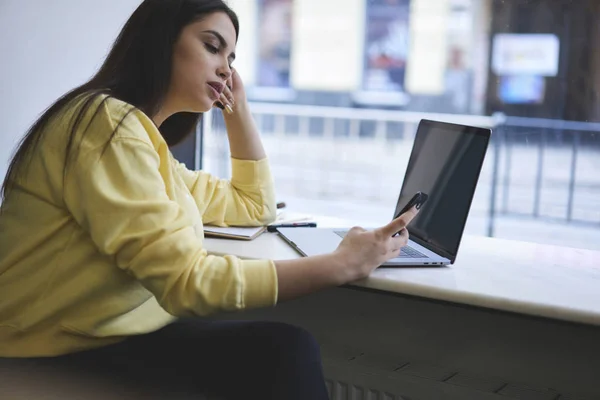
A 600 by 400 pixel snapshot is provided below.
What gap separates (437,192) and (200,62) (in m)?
0.48

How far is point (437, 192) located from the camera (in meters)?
1.32

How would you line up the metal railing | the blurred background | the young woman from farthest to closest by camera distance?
the metal railing
the blurred background
the young woman

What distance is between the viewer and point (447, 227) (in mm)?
1265

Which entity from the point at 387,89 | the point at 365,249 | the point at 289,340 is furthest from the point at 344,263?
the point at 387,89

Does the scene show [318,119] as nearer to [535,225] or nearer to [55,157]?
[535,225]

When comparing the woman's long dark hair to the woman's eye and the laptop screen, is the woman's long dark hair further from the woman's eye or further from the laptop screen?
the laptop screen

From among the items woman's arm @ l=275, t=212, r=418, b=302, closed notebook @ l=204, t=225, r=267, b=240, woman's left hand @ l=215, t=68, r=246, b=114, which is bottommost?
closed notebook @ l=204, t=225, r=267, b=240

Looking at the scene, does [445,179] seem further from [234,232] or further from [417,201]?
[234,232]

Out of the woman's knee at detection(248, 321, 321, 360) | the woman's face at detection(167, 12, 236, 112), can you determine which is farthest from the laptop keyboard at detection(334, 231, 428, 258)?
the woman's face at detection(167, 12, 236, 112)

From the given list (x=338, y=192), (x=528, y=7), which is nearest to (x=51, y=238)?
(x=528, y=7)

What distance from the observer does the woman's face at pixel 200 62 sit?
121 centimetres

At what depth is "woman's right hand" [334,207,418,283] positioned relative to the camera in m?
1.07

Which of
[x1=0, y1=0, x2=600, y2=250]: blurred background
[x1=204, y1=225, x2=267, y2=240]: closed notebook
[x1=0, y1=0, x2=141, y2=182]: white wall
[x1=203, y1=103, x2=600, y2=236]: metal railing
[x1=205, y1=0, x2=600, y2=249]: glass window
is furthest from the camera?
[x1=203, y1=103, x2=600, y2=236]: metal railing

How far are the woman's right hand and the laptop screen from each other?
164mm
